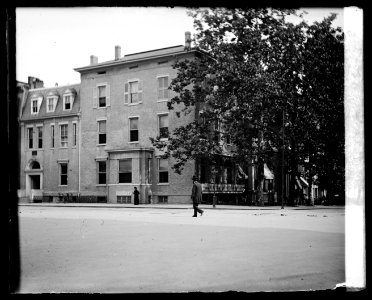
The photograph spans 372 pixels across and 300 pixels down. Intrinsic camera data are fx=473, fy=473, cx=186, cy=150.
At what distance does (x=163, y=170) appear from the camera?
117 feet

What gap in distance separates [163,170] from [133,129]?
4.19 m

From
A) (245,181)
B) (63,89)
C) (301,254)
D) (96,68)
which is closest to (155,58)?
(96,68)

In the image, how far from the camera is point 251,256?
7.56 metres

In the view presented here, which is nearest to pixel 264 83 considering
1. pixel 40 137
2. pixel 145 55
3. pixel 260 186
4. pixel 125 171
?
pixel 260 186

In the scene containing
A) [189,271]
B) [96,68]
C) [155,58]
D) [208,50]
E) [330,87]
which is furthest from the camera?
[96,68]

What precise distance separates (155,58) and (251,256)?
1155 inches

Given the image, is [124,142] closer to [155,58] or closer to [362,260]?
[155,58]

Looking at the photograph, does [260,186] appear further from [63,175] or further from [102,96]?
[63,175]

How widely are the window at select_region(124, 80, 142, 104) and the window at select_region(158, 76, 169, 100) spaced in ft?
6.09

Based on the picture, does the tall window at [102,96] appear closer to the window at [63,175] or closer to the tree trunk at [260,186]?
the window at [63,175]

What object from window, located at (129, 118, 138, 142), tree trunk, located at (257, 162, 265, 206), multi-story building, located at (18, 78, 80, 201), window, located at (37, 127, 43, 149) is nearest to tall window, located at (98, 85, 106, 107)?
multi-story building, located at (18, 78, 80, 201)

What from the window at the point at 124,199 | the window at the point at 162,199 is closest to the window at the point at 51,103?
the window at the point at 124,199

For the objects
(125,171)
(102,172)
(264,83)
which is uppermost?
(264,83)

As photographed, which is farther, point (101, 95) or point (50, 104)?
point (50, 104)
